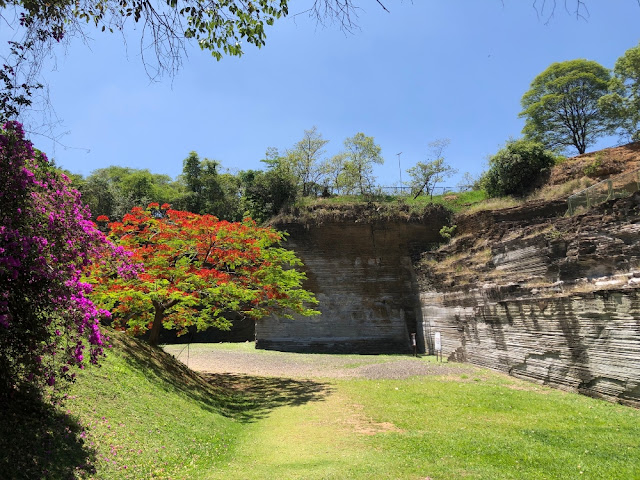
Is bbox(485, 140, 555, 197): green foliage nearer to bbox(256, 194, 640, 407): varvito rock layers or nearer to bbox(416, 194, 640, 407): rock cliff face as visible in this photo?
bbox(256, 194, 640, 407): varvito rock layers

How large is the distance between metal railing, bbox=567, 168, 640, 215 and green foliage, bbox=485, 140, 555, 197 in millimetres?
8360

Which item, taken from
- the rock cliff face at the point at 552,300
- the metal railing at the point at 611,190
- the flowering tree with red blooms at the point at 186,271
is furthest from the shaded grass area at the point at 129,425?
the metal railing at the point at 611,190

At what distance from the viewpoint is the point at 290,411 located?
9281 millimetres

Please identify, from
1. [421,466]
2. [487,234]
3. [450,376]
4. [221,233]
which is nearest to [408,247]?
[487,234]

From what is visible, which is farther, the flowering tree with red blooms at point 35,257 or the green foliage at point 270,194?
the green foliage at point 270,194

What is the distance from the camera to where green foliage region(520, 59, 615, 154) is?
31312 mm

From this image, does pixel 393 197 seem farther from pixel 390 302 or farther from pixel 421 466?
pixel 421 466

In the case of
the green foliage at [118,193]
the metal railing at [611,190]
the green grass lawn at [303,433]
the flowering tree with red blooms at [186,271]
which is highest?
the green foliage at [118,193]

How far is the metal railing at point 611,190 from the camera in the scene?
497 inches

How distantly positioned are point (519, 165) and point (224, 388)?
1900 centimetres

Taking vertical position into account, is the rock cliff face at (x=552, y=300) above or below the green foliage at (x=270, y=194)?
below

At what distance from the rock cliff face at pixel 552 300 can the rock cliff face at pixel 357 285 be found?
369cm

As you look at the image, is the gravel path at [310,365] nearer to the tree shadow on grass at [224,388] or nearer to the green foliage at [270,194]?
the tree shadow on grass at [224,388]

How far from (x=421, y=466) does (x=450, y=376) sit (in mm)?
8400
